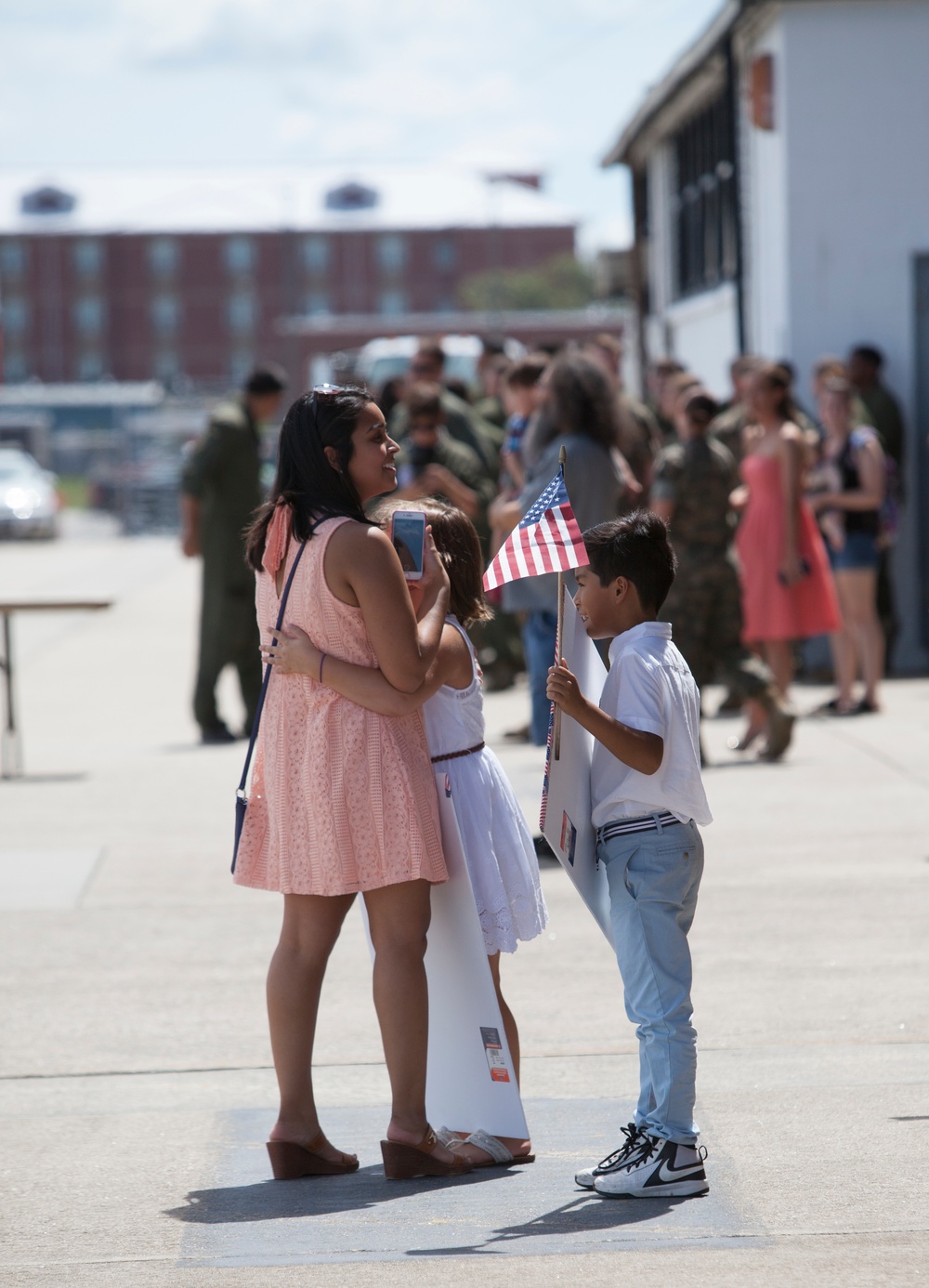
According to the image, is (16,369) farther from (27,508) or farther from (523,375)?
Answer: (523,375)

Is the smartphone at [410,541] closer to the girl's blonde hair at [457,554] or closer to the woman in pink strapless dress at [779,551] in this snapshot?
the girl's blonde hair at [457,554]

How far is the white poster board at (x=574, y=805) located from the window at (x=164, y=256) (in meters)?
92.7

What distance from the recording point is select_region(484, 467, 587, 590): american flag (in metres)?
3.93

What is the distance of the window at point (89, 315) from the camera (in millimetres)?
95188

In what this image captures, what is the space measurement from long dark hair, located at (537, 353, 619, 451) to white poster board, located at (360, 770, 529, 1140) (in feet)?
10.5

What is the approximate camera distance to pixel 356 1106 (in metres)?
4.56

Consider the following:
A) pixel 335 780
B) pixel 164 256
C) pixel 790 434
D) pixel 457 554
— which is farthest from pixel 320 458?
pixel 164 256

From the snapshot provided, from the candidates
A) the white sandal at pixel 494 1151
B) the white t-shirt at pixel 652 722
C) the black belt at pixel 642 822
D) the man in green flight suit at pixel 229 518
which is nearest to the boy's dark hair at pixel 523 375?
the man in green flight suit at pixel 229 518

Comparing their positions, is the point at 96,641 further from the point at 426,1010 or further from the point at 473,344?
the point at 426,1010

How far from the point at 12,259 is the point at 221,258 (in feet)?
34.8

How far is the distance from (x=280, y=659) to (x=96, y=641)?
13.8m

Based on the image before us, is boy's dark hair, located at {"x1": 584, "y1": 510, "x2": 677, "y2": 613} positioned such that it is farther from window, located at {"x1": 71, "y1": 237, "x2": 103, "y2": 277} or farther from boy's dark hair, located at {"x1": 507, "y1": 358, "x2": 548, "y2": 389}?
window, located at {"x1": 71, "y1": 237, "x2": 103, "y2": 277}

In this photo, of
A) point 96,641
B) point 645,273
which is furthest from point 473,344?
point 96,641

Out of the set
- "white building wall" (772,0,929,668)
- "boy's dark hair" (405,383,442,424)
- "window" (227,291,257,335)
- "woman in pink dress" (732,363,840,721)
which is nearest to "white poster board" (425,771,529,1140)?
"woman in pink dress" (732,363,840,721)
